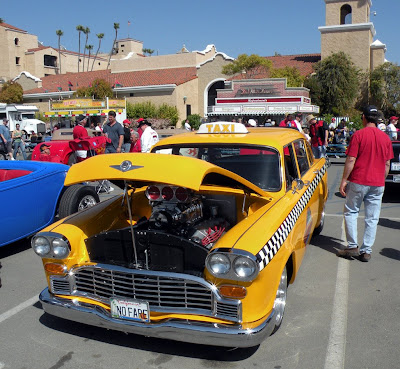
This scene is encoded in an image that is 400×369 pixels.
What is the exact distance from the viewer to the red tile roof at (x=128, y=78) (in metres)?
41.1

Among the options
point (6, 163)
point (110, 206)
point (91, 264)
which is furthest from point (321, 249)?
point (6, 163)

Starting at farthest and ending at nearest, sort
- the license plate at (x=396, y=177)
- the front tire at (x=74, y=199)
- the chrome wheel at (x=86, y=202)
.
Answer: the license plate at (x=396, y=177) → the chrome wheel at (x=86, y=202) → the front tire at (x=74, y=199)

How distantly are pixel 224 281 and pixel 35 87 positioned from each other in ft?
164

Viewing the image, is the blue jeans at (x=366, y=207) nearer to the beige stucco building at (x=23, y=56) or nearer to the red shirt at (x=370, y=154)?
the red shirt at (x=370, y=154)

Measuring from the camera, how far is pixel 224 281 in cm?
296

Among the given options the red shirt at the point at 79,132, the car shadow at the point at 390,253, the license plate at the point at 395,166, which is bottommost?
the car shadow at the point at 390,253

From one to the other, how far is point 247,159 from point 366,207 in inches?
63.9

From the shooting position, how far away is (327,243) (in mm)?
5992

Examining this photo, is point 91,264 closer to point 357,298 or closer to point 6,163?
point 357,298

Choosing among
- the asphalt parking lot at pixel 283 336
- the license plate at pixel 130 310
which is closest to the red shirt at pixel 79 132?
the asphalt parking lot at pixel 283 336

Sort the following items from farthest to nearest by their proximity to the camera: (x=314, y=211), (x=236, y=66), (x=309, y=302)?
1. (x=236, y=66)
2. (x=314, y=211)
3. (x=309, y=302)

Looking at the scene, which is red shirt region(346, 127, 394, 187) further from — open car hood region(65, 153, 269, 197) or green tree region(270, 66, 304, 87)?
green tree region(270, 66, 304, 87)

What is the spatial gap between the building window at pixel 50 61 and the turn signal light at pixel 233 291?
61606 mm

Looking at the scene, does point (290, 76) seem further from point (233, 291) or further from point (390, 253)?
point (233, 291)
